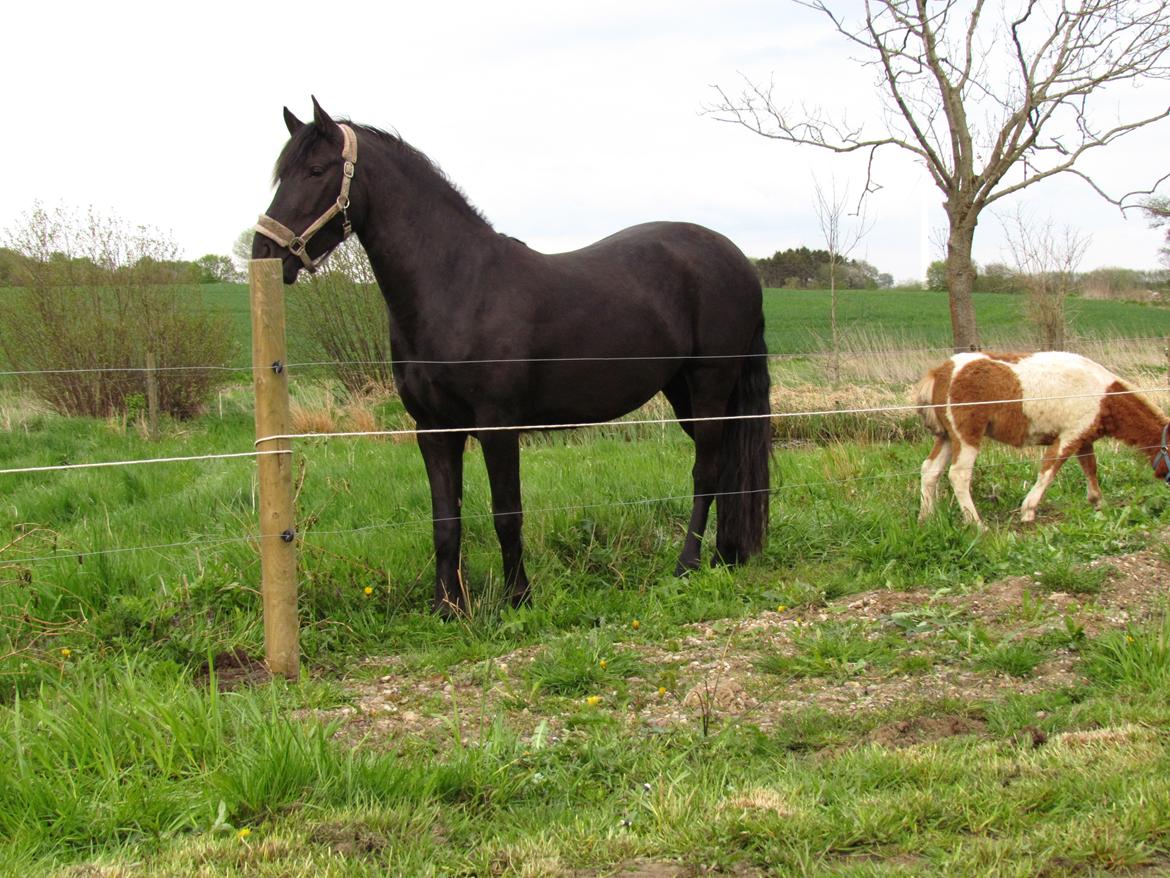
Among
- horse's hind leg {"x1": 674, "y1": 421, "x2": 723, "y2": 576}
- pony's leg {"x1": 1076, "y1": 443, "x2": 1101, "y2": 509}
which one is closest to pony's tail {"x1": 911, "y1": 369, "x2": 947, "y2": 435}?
pony's leg {"x1": 1076, "y1": 443, "x2": 1101, "y2": 509}

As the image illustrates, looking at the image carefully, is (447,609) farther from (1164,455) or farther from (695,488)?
(1164,455)

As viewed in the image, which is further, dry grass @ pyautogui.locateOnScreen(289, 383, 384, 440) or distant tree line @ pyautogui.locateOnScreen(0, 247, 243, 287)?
distant tree line @ pyautogui.locateOnScreen(0, 247, 243, 287)

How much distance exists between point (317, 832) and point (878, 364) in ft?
44.6

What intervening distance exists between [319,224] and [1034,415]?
17.1ft

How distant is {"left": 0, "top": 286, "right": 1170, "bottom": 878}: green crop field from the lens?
9.39ft

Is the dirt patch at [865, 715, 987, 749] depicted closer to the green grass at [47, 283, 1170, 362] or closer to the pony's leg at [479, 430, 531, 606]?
the pony's leg at [479, 430, 531, 606]

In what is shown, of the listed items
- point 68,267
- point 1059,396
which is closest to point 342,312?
point 68,267

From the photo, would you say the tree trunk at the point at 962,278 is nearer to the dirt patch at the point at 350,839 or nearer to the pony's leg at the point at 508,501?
the pony's leg at the point at 508,501

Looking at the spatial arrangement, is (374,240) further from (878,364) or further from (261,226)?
(878,364)

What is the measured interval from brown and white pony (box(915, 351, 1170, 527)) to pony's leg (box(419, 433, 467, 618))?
3.44 meters

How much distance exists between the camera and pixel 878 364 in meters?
15.3

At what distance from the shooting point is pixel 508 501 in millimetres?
5625

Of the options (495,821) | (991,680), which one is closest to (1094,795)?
(991,680)

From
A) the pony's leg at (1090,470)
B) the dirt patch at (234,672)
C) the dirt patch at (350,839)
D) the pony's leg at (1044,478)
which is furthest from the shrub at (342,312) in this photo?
the dirt patch at (350,839)
